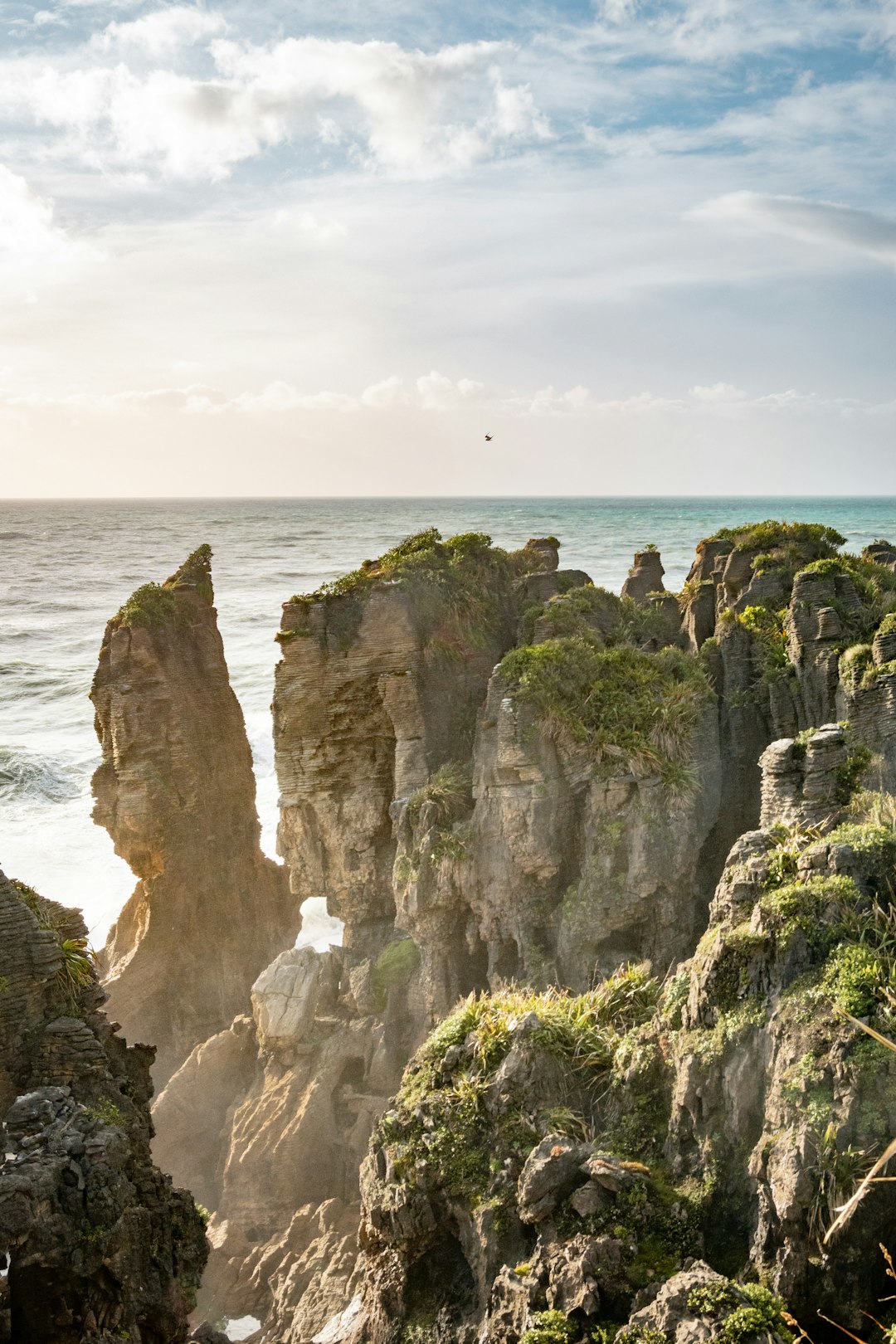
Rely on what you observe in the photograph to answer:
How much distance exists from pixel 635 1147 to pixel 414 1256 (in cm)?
317

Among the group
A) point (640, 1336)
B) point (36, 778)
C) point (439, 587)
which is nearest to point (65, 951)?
point (640, 1336)

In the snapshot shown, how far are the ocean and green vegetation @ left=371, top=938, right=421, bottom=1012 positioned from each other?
264cm

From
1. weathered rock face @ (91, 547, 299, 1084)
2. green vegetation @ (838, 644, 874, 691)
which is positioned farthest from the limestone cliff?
weathered rock face @ (91, 547, 299, 1084)

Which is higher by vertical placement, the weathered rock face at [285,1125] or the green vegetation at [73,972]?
the green vegetation at [73,972]

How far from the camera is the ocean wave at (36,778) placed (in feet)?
154

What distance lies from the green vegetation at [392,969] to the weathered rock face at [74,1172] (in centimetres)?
742

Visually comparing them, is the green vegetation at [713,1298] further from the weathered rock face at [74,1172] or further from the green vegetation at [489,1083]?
the weathered rock face at [74,1172]

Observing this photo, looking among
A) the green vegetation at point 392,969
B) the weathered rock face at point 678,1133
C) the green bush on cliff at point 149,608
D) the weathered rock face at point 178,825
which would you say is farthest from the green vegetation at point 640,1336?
the green bush on cliff at point 149,608

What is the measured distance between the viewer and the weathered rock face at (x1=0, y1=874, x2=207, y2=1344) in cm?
1112

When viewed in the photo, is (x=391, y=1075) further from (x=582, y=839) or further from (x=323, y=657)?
(x=323, y=657)

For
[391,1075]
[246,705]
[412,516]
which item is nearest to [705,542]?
[391,1075]

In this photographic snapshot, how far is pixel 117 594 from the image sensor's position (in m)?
91.9

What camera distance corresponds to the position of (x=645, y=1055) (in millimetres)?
12859

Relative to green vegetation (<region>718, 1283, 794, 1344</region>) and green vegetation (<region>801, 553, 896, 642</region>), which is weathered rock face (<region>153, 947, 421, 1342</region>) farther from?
green vegetation (<region>801, 553, 896, 642</region>)
